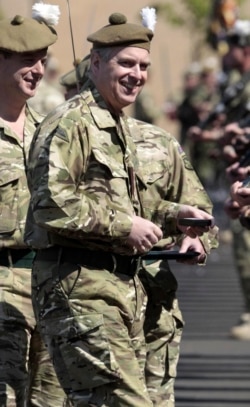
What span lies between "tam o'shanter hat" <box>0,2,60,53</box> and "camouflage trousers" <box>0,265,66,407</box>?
982mm

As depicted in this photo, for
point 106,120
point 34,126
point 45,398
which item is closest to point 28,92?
point 34,126

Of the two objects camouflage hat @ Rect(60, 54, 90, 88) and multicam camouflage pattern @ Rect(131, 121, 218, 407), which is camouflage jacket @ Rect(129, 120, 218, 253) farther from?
camouflage hat @ Rect(60, 54, 90, 88)

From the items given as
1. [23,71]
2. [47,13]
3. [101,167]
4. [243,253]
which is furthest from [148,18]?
[243,253]

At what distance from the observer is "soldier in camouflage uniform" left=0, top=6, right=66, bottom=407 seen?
7.91 m

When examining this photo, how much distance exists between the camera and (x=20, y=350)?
7898 millimetres

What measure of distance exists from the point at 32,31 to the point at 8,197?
740 millimetres

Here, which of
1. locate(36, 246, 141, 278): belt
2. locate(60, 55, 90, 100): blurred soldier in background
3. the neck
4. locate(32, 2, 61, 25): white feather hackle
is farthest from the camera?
locate(60, 55, 90, 100): blurred soldier in background

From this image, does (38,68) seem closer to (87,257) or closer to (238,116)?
(87,257)

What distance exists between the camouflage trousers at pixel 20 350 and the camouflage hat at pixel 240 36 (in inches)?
237

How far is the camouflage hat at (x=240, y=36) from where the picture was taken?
44.9 feet

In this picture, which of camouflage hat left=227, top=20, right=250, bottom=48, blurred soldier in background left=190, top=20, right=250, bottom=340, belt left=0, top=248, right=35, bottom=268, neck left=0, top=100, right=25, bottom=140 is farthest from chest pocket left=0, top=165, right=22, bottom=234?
camouflage hat left=227, top=20, right=250, bottom=48

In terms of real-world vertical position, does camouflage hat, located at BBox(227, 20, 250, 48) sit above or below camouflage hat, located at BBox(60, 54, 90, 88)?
below

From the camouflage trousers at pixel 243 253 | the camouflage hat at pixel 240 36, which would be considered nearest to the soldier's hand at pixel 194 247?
the camouflage trousers at pixel 243 253

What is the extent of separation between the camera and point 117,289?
7184 mm
